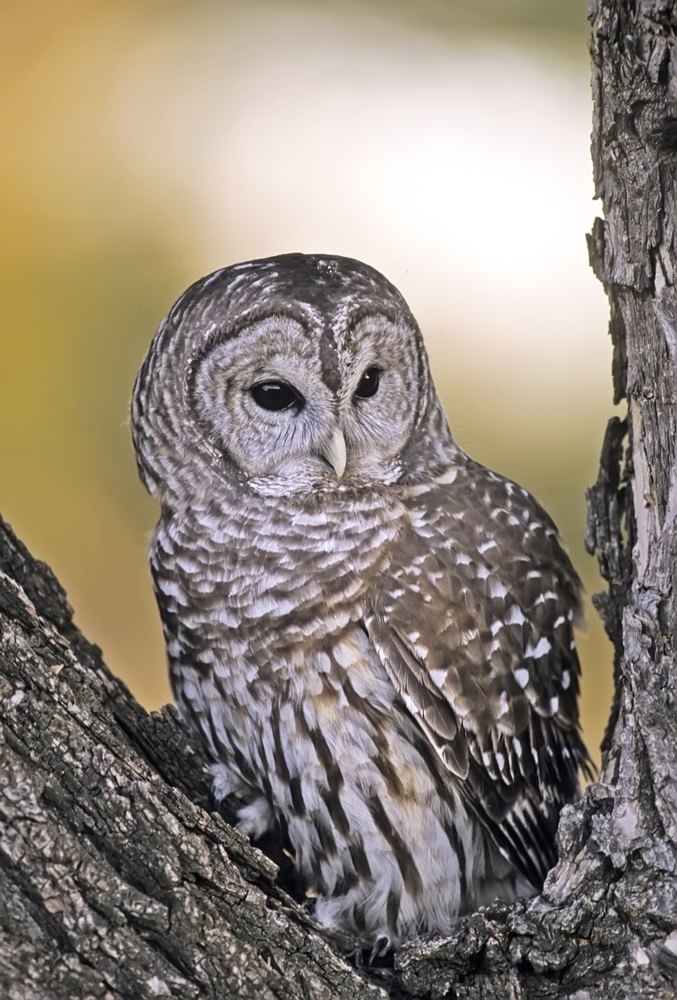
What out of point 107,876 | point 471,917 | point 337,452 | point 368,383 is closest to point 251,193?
point 368,383

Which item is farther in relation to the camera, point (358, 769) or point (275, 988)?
point (358, 769)

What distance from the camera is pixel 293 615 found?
2484mm

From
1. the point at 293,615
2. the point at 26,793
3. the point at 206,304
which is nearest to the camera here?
the point at 26,793

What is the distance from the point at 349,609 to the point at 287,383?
1.78ft

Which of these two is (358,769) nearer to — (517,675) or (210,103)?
(517,675)

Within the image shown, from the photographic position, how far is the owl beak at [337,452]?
8.50 feet

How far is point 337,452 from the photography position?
102 inches

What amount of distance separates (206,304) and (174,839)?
132 centimetres

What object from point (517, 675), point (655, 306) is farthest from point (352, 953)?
point (655, 306)

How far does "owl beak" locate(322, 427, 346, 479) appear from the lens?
102 inches

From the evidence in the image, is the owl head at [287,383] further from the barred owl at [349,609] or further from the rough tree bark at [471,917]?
the rough tree bark at [471,917]

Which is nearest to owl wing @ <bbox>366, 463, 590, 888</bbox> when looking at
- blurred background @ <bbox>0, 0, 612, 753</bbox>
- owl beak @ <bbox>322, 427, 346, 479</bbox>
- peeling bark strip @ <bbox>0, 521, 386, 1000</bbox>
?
owl beak @ <bbox>322, 427, 346, 479</bbox>

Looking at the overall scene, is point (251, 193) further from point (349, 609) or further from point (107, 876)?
point (107, 876)

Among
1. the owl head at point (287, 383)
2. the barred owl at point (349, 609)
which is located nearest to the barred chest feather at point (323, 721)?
the barred owl at point (349, 609)
